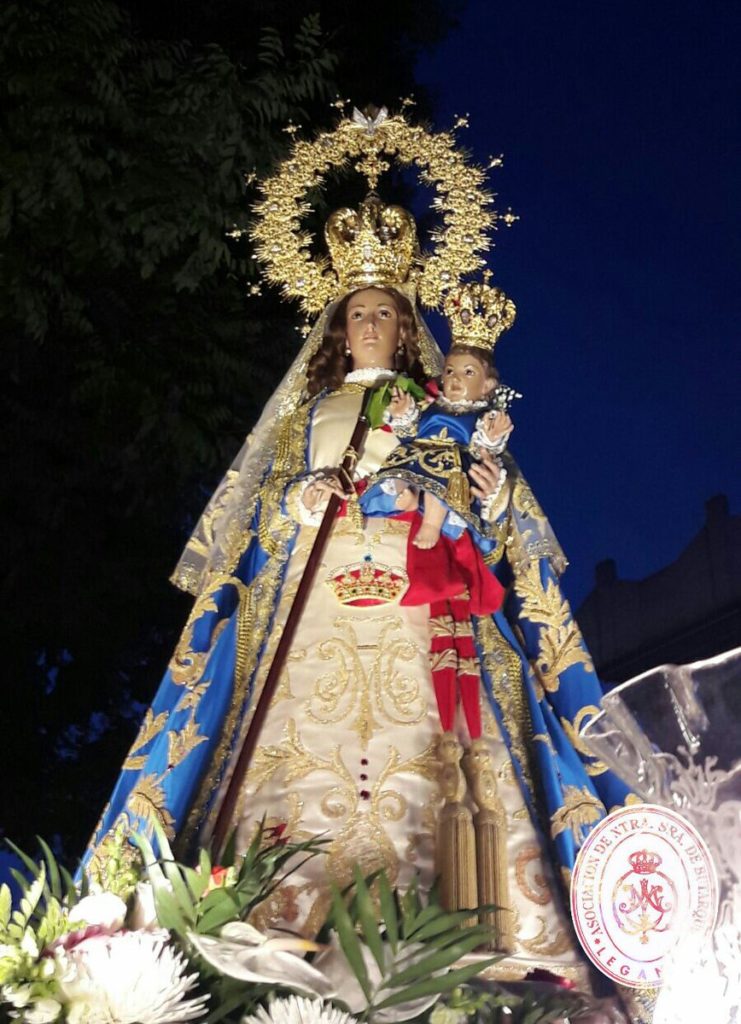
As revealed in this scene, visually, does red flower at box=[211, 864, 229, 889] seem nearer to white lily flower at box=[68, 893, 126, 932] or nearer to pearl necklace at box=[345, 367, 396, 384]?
white lily flower at box=[68, 893, 126, 932]

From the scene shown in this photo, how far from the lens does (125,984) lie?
6.97 ft

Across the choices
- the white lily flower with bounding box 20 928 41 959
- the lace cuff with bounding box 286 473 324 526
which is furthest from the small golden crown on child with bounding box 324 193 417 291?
the white lily flower with bounding box 20 928 41 959

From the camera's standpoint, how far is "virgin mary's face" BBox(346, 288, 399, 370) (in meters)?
4.65

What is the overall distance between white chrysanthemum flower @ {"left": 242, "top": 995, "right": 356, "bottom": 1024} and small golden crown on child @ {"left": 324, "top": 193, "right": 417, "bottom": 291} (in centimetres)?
304

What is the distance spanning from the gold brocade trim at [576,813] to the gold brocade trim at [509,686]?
119 mm

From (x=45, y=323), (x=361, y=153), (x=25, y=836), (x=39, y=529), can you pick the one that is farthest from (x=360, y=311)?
(x=25, y=836)

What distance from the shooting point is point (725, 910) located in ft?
6.37

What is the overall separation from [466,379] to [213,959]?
2.38 meters

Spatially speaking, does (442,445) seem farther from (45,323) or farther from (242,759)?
(45,323)

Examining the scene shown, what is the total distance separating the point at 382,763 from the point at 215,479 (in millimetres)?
3823

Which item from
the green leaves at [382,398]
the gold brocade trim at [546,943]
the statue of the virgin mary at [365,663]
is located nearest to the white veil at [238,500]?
the statue of the virgin mary at [365,663]

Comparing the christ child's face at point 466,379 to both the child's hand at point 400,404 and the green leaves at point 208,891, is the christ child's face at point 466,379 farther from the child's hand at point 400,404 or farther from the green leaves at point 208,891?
the green leaves at point 208,891

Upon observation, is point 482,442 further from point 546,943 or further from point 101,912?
point 101,912

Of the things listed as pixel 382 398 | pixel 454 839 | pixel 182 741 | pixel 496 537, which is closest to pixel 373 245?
pixel 382 398
